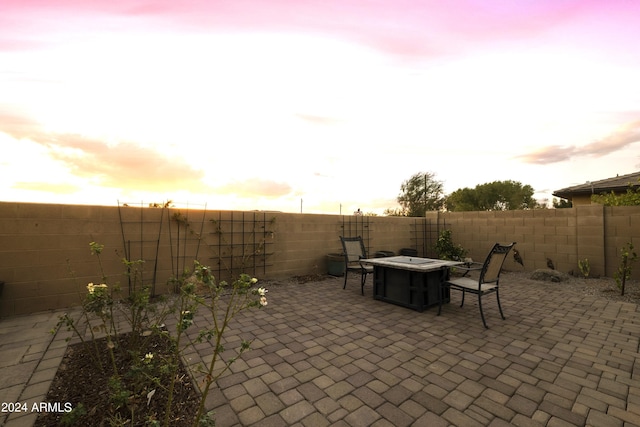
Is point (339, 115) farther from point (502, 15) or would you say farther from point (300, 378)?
point (300, 378)

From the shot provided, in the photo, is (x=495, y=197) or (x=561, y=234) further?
(x=495, y=197)

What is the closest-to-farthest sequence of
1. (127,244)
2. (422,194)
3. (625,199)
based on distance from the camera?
1. (127,244)
2. (625,199)
3. (422,194)

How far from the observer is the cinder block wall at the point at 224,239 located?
12.3 feet

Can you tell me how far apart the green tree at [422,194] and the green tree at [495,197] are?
12.4 ft

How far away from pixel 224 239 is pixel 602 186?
15.9 meters

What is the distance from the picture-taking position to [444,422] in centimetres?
165

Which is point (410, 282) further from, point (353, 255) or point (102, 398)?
point (102, 398)

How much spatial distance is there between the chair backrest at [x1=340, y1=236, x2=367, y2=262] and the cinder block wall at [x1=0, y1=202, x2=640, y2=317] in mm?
1428

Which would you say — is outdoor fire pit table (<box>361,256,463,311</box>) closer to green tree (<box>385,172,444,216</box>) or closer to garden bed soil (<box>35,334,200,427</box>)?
garden bed soil (<box>35,334,200,427</box>)

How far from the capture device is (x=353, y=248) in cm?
541

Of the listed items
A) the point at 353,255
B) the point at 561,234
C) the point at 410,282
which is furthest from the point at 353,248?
the point at 561,234

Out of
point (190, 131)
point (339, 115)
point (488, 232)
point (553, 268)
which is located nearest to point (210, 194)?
point (190, 131)

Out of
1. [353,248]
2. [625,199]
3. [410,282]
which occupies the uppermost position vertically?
[625,199]

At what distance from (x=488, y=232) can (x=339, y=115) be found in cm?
559
